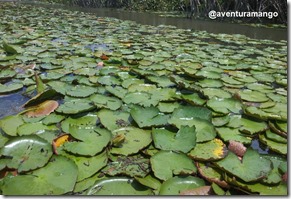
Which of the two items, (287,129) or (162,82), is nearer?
(287,129)

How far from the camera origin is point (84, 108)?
195 centimetres

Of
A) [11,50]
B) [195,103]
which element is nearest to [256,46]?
[195,103]

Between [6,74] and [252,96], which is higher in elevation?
[6,74]

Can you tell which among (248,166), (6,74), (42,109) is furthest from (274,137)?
(6,74)

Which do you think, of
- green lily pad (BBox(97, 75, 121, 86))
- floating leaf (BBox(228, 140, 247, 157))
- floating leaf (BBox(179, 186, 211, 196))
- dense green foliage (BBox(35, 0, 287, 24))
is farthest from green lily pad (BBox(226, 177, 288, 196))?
dense green foliage (BBox(35, 0, 287, 24))

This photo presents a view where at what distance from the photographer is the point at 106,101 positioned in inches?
83.4

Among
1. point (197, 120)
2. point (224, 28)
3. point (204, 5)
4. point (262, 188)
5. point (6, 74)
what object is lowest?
point (262, 188)

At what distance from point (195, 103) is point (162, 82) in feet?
1.95

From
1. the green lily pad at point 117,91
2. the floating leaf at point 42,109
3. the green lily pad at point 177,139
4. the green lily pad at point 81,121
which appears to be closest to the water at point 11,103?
the floating leaf at point 42,109

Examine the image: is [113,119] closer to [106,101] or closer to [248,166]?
[106,101]

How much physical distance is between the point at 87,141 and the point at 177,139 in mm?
544

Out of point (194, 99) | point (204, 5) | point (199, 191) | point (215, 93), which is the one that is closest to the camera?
point (199, 191)

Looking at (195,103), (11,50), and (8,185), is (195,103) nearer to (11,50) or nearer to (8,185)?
(8,185)

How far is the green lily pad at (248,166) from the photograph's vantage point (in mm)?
1317
